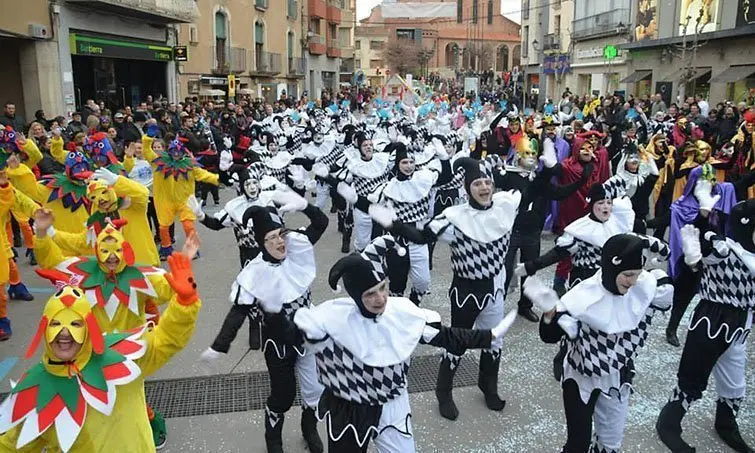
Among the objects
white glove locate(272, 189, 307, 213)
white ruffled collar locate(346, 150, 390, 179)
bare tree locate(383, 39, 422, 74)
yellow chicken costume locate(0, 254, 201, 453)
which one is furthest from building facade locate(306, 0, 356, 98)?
yellow chicken costume locate(0, 254, 201, 453)

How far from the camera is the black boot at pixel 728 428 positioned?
4.30 m

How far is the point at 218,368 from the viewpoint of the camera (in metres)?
5.68

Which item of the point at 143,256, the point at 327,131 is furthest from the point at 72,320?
the point at 327,131

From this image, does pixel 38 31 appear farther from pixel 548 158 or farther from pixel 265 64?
pixel 265 64

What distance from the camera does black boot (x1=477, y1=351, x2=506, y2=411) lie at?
16.0ft

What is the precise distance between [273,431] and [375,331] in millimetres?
1519

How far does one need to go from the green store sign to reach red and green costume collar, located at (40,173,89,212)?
13.4m

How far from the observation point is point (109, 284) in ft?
12.8

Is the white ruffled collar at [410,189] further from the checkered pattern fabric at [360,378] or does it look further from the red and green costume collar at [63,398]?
the red and green costume collar at [63,398]

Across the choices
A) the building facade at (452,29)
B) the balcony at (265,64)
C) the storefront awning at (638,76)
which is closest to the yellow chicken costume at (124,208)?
the storefront awning at (638,76)

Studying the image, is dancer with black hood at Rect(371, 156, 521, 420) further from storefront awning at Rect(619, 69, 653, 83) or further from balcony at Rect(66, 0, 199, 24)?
storefront awning at Rect(619, 69, 653, 83)

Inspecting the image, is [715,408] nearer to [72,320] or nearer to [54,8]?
[72,320]

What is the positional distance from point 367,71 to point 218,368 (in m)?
76.0

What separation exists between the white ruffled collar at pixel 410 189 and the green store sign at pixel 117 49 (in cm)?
1512
